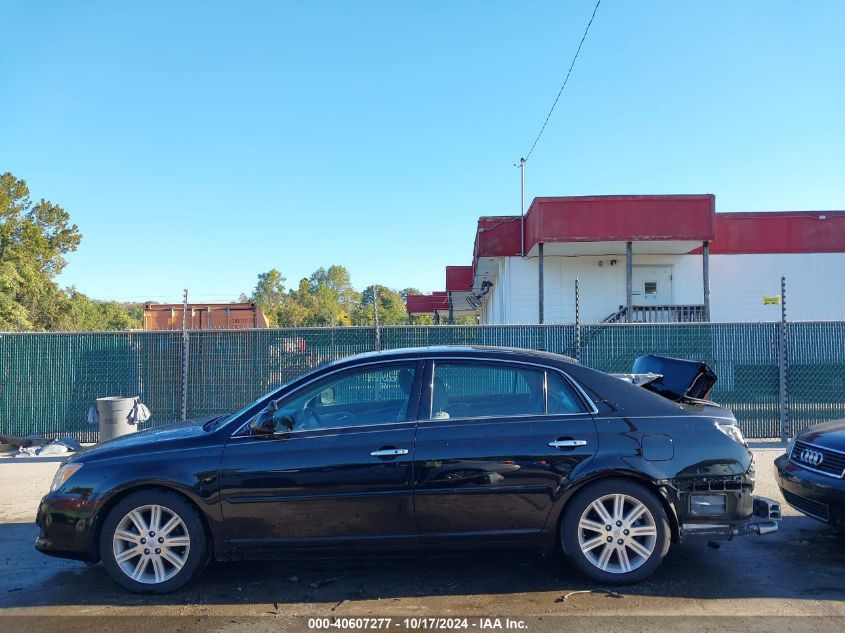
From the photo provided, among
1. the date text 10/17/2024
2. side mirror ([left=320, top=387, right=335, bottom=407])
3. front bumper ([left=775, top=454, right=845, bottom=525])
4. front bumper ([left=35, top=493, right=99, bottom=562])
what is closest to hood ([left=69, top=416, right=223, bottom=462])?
front bumper ([left=35, top=493, right=99, bottom=562])

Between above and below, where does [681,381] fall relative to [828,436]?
above

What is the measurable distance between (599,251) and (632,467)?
16.6m

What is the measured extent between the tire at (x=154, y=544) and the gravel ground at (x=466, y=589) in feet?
0.40

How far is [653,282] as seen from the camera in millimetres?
21453

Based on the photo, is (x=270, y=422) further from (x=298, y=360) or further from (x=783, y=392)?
(x=783, y=392)

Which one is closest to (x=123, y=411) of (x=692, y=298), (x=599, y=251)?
(x=599, y=251)

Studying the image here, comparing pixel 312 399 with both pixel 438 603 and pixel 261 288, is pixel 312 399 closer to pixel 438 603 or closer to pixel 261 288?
pixel 438 603

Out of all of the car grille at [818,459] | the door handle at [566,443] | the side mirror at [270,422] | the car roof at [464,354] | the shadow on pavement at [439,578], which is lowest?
the shadow on pavement at [439,578]

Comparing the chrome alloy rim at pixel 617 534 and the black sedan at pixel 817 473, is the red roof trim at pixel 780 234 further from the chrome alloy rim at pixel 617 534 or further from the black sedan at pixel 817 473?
the chrome alloy rim at pixel 617 534

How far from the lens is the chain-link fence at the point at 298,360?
990 cm

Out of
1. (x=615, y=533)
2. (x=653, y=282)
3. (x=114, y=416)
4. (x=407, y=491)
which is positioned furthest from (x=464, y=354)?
(x=653, y=282)

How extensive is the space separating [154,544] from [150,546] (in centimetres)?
3

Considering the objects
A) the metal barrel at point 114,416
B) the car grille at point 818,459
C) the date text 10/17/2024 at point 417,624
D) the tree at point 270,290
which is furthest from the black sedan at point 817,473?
the tree at point 270,290

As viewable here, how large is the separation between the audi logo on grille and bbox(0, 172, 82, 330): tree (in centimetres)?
2205
